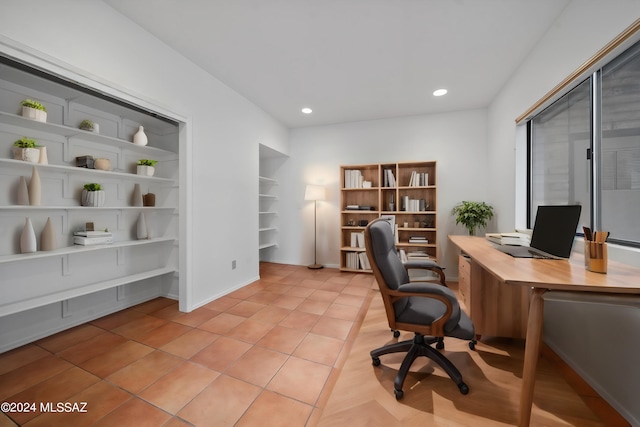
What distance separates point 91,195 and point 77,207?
0.36m

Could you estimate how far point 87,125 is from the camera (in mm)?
2281

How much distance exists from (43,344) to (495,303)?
13.0ft

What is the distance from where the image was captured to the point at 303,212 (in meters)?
4.72

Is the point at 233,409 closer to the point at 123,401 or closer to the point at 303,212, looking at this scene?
the point at 123,401

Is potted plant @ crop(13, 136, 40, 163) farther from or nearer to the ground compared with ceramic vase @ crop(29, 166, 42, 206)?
farther from the ground

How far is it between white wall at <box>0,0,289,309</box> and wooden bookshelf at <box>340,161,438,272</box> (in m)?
1.66

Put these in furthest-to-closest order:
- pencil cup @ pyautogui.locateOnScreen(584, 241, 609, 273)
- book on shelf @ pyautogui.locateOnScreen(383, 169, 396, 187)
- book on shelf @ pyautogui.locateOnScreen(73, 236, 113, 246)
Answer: book on shelf @ pyautogui.locateOnScreen(383, 169, 396, 187) → book on shelf @ pyautogui.locateOnScreen(73, 236, 113, 246) → pencil cup @ pyautogui.locateOnScreen(584, 241, 609, 273)

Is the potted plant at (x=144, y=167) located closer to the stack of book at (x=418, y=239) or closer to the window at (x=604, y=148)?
the stack of book at (x=418, y=239)

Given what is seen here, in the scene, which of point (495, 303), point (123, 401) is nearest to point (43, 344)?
point (123, 401)

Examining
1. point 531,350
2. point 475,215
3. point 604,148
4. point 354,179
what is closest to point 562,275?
point 531,350

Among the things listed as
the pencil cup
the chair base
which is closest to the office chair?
the chair base

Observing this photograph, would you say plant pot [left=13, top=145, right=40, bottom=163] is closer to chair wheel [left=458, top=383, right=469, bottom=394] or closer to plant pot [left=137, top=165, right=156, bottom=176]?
plant pot [left=137, top=165, right=156, bottom=176]

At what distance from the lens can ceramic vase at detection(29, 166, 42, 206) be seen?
193 cm

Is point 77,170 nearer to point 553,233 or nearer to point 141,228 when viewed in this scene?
point 141,228
